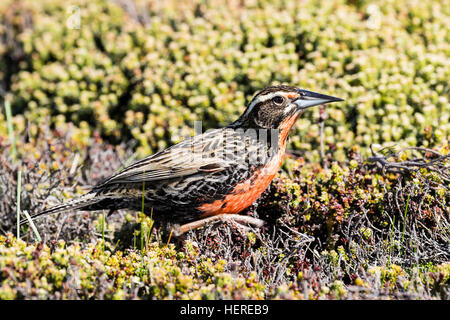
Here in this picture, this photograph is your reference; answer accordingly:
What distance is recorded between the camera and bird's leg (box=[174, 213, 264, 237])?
443 centimetres

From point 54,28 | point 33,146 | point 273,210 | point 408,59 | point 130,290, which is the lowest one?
point 130,290

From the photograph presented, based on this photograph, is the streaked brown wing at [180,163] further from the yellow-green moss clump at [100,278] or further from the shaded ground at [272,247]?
the yellow-green moss clump at [100,278]

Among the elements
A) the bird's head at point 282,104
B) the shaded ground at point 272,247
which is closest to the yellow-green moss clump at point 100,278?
the shaded ground at point 272,247

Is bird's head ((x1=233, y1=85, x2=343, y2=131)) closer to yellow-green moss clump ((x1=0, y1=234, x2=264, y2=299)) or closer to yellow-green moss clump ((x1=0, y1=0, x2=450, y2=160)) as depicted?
yellow-green moss clump ((x1=0, y1=234, x2=264, y2=299))

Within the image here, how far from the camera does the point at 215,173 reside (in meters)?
4.29

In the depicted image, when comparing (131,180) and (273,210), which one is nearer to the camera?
(131,180)

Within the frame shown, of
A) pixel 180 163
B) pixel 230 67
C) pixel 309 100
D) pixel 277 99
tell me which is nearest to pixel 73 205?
pixel 180 163

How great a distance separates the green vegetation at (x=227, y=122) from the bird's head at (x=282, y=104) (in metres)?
0.60

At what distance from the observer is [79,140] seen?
6.65m

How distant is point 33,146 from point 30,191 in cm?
143

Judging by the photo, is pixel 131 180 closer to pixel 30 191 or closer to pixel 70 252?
pixel 70 252

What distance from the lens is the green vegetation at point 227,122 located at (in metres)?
3.69

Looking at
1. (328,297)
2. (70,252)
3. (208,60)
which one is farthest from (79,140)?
(328,297)

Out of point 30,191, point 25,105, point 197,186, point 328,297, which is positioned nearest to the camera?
point 328,297
